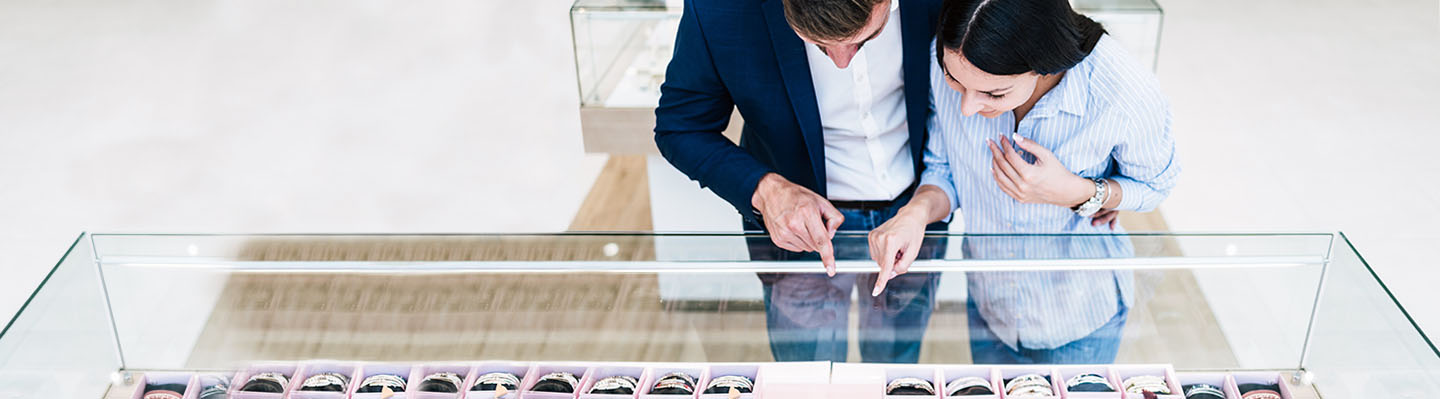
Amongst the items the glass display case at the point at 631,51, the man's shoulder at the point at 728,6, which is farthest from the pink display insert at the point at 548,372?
the glass display case at the point at 631,51

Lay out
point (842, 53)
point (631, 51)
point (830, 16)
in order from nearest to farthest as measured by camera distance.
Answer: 1. point (830, 16)
2. point (842, 53)
3. point (631, 51)

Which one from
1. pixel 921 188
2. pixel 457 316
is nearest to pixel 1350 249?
pixel 921 188

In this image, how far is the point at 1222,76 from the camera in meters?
5.64

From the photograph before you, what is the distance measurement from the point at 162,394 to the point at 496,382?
543 millimetres

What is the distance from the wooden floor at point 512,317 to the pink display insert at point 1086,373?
0.06m

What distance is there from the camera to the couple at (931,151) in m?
1.71

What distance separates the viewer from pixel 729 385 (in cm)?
172

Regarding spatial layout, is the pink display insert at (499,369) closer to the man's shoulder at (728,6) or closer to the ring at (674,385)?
the ring at (674,385)

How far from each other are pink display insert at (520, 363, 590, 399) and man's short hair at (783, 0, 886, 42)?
64 cm

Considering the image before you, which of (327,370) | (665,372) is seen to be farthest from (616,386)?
(327,370)

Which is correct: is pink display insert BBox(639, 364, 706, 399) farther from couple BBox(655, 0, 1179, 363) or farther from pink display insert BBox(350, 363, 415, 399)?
pink display insert BBox(350, 363, 415, 399)

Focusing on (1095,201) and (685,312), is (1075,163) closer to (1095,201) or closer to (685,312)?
(1095,201)

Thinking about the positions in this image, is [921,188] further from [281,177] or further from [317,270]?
[281,177]

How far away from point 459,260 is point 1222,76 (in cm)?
481
